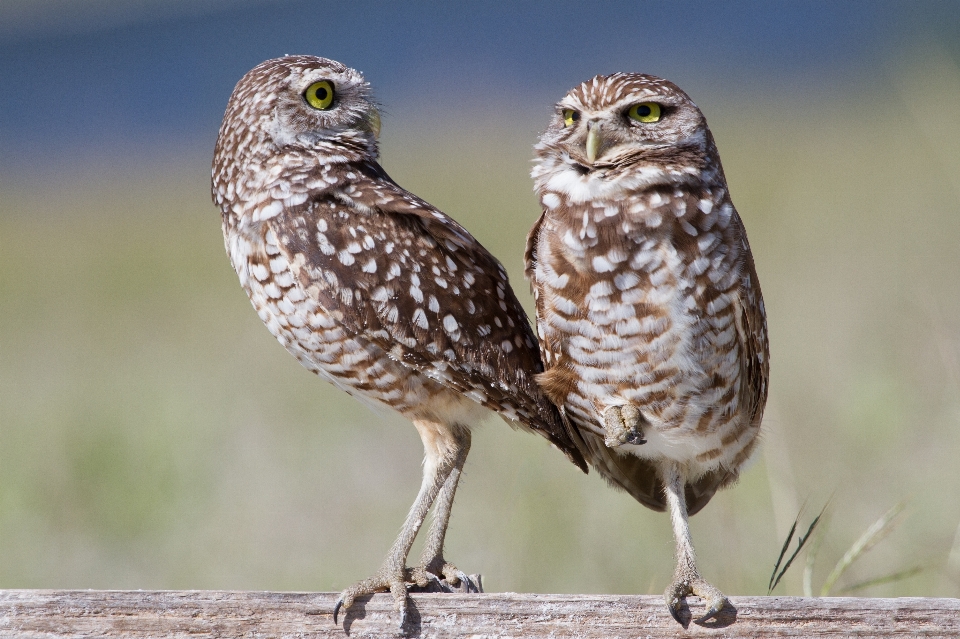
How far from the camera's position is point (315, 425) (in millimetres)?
5598

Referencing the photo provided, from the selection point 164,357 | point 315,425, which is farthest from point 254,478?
point 164,357

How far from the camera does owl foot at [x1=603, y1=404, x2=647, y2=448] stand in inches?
89.2

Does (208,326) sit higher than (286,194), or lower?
lower

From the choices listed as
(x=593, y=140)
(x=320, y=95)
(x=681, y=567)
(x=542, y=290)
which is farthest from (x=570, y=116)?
(x=681, y=567)

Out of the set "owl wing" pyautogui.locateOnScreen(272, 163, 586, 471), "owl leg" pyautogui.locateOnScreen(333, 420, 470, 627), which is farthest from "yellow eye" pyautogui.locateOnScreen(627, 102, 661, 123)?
"owl leg" pyautogui.locateOnScreen(333, 420, 470, 627)

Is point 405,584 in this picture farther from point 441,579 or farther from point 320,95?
point 320,95

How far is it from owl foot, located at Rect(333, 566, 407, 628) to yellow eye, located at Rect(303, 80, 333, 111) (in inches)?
50.3

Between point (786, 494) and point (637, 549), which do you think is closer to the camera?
point (786, 494)

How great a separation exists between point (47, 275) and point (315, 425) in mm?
5395

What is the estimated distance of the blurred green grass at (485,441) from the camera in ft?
12.1

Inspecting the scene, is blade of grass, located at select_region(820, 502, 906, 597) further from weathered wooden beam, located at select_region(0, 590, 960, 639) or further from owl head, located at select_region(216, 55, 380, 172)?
owl head, located at select_region(216, 55, 380, 172)

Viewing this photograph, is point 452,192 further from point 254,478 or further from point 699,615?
point 699,615

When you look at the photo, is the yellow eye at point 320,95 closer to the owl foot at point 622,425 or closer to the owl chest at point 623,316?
the owl chest at point 623,316

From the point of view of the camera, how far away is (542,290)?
2336 mm
